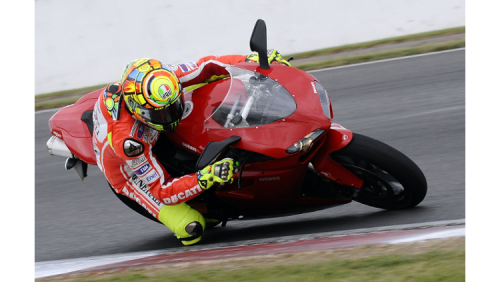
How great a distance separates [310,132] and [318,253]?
0.72 meters

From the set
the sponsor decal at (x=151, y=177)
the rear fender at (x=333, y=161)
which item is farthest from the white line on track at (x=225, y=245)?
the sponsor decal at (x=151, y=177)

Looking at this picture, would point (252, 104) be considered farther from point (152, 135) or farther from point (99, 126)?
point (99, 126)

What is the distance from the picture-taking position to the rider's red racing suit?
375 centimetres

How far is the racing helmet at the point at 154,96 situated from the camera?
3490 millimetres

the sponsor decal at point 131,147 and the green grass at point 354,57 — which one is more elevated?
the green grass at point 354,57

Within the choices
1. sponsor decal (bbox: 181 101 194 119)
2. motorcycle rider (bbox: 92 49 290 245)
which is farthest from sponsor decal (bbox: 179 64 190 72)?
sponsor decal (bbox: 181 101 194 119)

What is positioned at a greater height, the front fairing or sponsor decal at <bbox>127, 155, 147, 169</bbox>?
the front fairing

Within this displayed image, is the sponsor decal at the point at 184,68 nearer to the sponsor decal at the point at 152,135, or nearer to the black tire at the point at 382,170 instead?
the sponsor decal at the point at 152,135

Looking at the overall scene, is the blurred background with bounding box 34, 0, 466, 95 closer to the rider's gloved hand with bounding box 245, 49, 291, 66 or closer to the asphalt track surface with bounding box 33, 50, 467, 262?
the asphalt track surface with bounding box 33, 50, 467, 262

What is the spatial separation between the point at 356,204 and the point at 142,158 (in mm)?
1742

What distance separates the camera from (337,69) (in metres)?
7.74

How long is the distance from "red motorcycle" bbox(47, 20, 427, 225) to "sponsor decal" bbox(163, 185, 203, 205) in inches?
7.9
